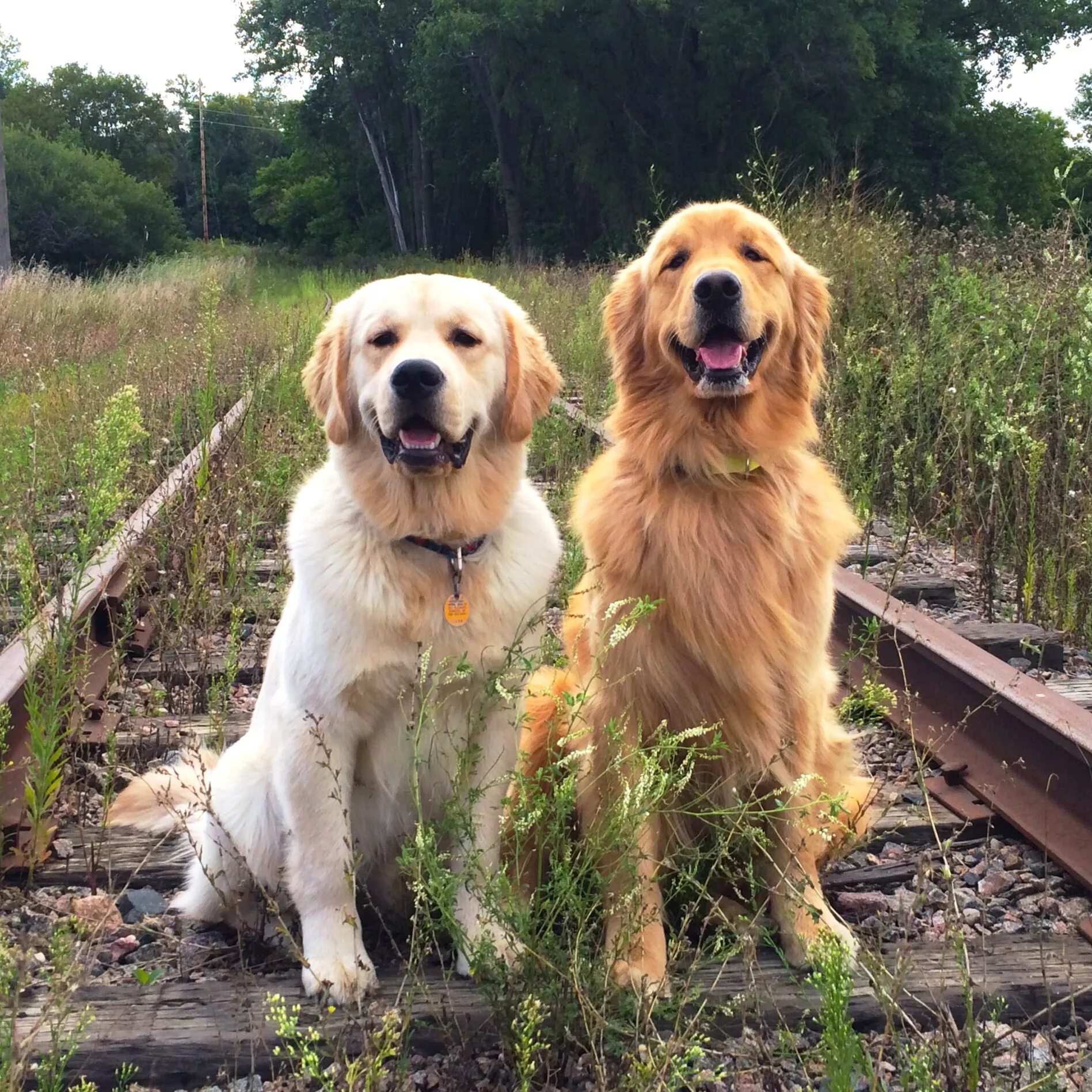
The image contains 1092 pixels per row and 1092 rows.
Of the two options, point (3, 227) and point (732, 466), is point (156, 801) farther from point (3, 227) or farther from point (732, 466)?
point (3, 227)

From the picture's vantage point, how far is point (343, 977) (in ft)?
7.17

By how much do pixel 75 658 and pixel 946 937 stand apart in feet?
7.54

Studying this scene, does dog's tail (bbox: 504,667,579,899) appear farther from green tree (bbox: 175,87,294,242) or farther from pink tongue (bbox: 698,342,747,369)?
green tree (bbox: 175,87,294,242)

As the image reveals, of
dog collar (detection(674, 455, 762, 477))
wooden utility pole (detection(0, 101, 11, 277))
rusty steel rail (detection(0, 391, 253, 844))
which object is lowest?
rusty steel rail (detection(0, 391, 253, 844))

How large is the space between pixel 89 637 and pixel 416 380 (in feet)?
5.17

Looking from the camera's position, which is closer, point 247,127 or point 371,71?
point 371,71

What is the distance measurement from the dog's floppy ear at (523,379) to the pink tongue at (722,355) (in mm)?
427

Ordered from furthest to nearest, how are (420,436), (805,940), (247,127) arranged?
(247,127), (420,436), (805,940)

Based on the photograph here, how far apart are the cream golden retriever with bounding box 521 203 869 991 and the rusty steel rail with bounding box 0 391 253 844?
1311 millimetres

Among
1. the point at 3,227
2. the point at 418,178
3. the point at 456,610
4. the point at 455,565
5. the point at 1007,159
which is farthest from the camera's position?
the point at 418,178

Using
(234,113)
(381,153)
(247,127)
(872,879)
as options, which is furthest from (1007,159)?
(234,113)

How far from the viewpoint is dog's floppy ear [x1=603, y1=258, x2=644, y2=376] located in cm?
297

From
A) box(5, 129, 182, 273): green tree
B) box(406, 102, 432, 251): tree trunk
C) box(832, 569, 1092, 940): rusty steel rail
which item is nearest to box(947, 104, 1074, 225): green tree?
box(406, 102, 432, 251): tree trunk

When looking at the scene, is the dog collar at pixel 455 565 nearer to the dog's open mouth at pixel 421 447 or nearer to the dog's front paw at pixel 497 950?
the dog's open mouth at pixel 421 447
